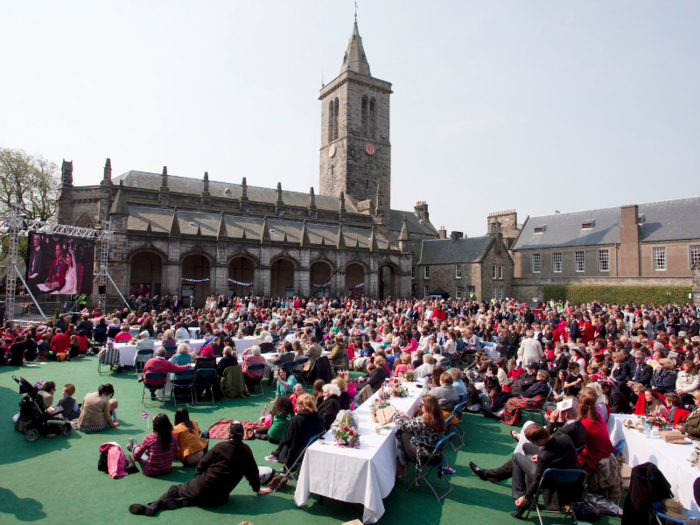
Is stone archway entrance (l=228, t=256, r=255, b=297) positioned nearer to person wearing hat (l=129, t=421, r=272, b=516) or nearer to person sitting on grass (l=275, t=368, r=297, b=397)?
person sitting on grass (l=275, t=368, r=297, b=397)

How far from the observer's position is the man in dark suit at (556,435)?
4.88 metres

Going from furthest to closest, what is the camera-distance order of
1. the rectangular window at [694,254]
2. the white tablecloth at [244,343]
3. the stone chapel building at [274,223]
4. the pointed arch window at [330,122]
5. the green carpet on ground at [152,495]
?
the pointed arch window at [330,122] < the rectangular window at [694,254] < the stone chapel building at [274,223] < the white tablecloth at [244,343] < the green carpet on ground at [152,495]

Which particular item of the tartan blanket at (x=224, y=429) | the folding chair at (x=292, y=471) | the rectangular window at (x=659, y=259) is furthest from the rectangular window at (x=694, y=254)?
the folding chair at (x=292, y=471)

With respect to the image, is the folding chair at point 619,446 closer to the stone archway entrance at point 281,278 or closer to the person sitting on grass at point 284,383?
the person sitting on grass at point 284,383

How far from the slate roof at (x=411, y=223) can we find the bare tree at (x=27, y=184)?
1179 inches

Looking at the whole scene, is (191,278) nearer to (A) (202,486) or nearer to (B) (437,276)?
(B) (437,276)

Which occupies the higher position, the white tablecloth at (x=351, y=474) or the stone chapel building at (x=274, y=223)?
the stone chapel building at (x=274, y=223)

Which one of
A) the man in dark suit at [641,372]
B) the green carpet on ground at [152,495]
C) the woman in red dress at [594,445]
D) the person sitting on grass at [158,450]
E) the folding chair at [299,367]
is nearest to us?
the green carpet on ground at [152,495]

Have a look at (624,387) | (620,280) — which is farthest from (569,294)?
(624,387)

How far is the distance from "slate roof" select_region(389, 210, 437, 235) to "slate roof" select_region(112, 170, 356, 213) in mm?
5570

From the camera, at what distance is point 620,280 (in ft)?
104

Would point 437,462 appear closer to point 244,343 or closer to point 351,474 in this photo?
point 351,474

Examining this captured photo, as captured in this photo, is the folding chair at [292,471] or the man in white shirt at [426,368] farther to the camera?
the man in white shirt at [426,368]

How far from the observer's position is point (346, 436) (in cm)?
479
